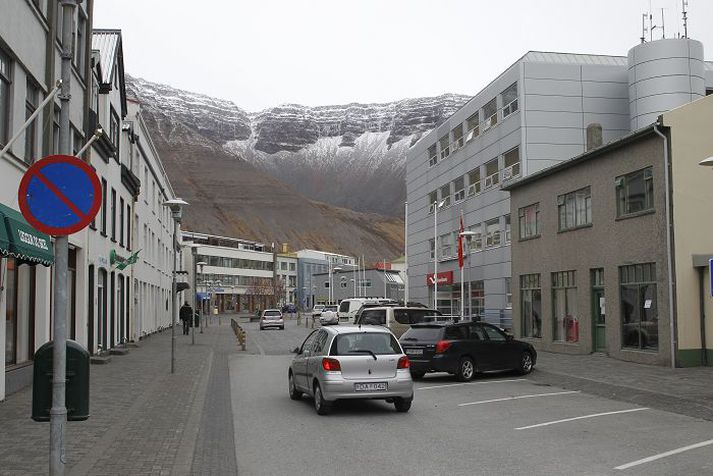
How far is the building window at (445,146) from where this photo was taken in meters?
52.4

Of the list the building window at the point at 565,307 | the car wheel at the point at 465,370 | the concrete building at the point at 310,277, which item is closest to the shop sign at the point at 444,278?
the building window at the point at 565,307

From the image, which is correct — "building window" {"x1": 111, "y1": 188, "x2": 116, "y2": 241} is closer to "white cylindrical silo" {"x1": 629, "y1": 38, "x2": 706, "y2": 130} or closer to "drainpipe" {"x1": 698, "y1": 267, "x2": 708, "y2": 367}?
"drainpipe" {"x1": 698, "y1": 267, "x2": 708, "y2": 367}

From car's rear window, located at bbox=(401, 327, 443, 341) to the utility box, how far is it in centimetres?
1267

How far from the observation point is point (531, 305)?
29.1 m

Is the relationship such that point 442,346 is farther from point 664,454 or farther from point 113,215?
point 113,215

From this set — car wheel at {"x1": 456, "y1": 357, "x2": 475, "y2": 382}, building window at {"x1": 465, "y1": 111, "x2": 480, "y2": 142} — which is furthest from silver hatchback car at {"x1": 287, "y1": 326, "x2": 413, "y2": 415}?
building window at {"x1": 465, "y1": 111, "x2": 480, "y2": 142}

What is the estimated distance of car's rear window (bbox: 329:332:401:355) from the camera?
42.8 feet

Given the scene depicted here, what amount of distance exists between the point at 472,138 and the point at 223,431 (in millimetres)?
38411

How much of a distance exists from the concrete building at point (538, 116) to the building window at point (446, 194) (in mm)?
2588

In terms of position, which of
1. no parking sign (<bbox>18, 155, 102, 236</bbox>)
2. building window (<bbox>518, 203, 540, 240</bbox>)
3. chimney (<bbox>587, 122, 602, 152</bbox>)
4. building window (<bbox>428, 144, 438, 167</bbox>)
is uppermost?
building window (<bbox>428, 144, 438, 167</bbox>)

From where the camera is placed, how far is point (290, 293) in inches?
5773

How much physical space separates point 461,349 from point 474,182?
29658 mm

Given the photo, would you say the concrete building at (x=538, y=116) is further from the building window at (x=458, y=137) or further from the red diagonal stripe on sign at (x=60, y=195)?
the red diagonal stripe on sign at (x=60, y=195)

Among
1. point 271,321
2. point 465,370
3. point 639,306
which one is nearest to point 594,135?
point 639,306
